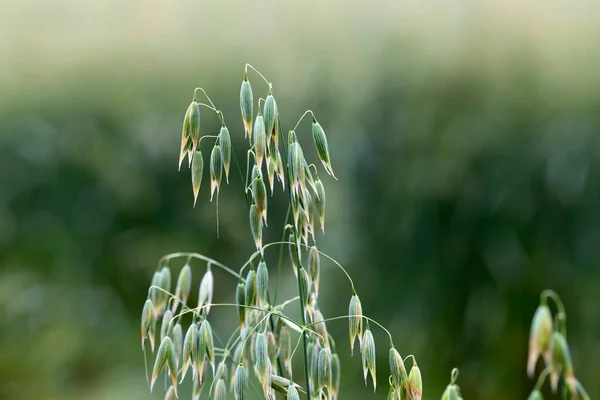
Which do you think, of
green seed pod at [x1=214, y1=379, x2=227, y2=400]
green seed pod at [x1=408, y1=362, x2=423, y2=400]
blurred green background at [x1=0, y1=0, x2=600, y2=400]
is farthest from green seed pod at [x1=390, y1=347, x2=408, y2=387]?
blurred green background at [x1=0, y1=0, x2=600, y2=400]

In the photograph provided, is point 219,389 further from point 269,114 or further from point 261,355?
point 269,114

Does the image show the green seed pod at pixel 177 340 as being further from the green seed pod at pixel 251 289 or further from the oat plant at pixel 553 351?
the oat plant at pixel 553 351

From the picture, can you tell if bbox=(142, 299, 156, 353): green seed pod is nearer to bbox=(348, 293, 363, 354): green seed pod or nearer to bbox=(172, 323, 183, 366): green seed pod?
bbox=(172, 323, 183, 366): green seed pod

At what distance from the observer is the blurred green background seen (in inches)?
39.7

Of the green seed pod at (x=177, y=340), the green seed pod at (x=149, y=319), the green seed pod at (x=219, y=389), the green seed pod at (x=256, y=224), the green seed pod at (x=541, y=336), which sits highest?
the green seed pod at (x=256, y=224)

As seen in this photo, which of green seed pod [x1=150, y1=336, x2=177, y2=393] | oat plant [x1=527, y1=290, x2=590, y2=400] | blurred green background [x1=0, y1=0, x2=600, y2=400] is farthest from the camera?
blurred green background [x1=0, y1=0, x2=600, y2=400]

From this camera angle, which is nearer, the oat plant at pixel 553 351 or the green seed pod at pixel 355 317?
the oat plant at pixel 553 351

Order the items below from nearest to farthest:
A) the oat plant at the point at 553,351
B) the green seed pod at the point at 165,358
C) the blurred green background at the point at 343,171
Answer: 1. the oat plant at the point at 553,351
2. the green seed pod at the point at 165,358
3. the blurred green background at the point at 343,171

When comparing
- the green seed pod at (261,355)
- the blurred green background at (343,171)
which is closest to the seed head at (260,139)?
the green seed pod at (261,355)

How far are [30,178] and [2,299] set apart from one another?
241 millimetres

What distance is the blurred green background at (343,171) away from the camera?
1.01m

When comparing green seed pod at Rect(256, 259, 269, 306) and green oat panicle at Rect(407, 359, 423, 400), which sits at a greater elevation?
green seed pod at Rect(256, 259, 269, 306)

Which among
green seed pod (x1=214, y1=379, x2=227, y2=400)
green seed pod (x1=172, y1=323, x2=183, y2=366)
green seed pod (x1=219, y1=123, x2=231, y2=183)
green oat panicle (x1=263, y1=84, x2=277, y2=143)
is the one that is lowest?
green seed pod (x1=214, y1=379, x2=227, y2=400)

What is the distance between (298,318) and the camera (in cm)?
103
